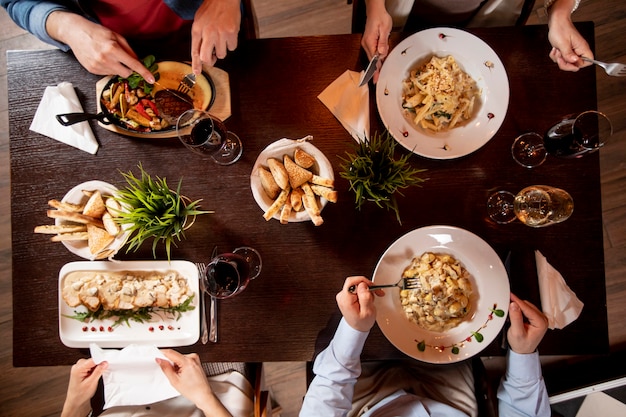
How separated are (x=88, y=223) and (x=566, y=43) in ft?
5.84

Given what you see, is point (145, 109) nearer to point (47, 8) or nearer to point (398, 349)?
point (47, 8)

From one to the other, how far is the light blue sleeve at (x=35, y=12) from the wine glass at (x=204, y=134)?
21.2 inches

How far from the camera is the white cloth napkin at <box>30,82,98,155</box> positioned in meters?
1.52

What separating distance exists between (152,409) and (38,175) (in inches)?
42.1

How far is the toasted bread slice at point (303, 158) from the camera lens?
139cm

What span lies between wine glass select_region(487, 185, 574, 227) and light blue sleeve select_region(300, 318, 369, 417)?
662 millimetres

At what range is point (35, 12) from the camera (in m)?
1.49

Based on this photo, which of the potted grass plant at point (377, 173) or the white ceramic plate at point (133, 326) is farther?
the white ceramic plate at point (133, 326)

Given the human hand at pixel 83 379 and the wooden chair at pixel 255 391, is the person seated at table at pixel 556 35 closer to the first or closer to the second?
the wooden chair at pixel 255 391

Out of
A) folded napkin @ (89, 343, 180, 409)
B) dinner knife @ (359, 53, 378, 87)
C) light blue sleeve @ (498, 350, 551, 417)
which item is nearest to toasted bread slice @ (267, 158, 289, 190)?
dinner knife @ (359, 53, 378, 87)

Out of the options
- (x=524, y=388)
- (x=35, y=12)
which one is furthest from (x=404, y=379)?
(x=35, y=12)

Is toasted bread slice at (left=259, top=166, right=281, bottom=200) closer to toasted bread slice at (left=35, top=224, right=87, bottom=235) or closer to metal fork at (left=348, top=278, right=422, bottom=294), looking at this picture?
metal fork at (left=348, top=278, right=422, bottom=294)

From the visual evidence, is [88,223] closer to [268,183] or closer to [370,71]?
[268,183]

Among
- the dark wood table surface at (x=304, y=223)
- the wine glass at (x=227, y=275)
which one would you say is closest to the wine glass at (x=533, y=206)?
the dark wood table surface at (x=304, y=223)
